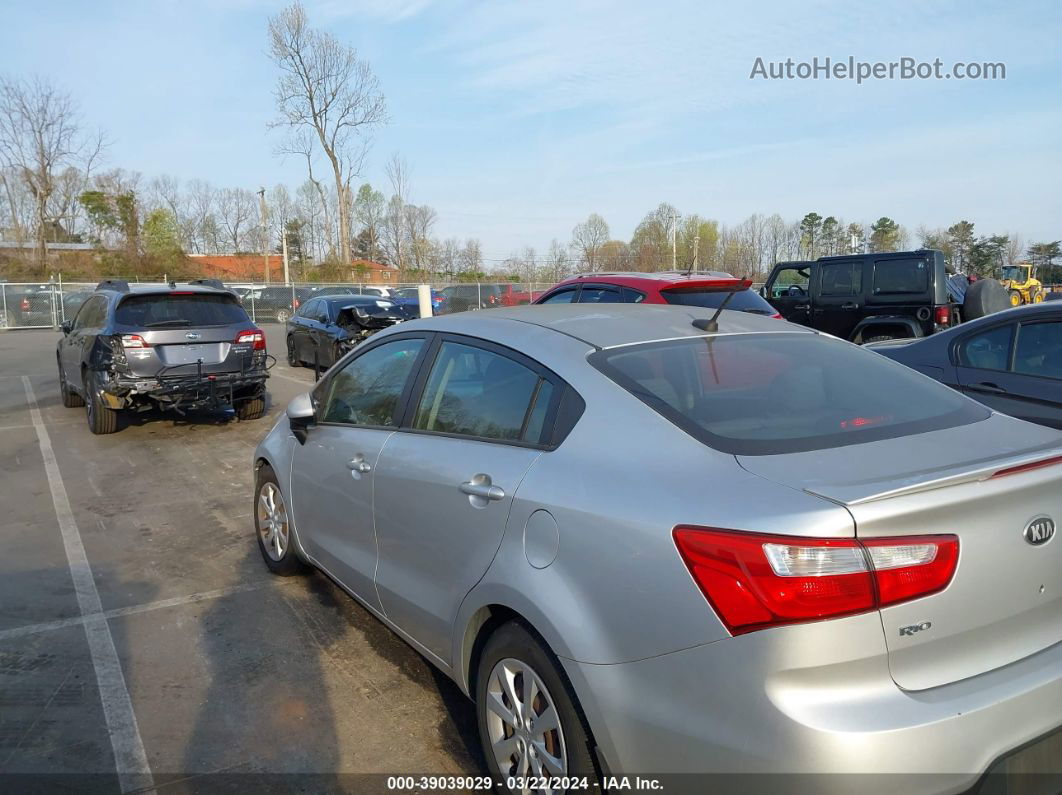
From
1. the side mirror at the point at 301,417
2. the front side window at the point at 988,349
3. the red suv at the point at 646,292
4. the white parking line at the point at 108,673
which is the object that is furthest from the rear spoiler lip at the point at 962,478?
the red suv at the point at 646,292

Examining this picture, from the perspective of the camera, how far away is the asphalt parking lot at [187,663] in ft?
10.5

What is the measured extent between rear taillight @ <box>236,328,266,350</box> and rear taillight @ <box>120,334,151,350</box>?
104 cm

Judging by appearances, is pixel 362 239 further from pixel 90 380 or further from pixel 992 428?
pixel 992 428

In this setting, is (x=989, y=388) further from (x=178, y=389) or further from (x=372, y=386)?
(x=178, y=389)

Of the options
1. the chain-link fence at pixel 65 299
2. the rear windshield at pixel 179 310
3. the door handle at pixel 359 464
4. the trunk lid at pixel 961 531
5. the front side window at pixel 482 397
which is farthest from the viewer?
the chain-link fence at pixel 65 299

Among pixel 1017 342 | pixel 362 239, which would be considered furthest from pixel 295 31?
pixel 1017 342

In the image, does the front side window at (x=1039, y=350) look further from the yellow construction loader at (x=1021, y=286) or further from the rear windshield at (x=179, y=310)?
the yellow construction loader at (x=1021, y=286)

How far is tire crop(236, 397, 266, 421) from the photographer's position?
423 inches

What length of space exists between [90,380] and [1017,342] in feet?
31.6

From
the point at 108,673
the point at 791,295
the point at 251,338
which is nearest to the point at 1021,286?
the point at 791,295

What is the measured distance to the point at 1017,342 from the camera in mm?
5664

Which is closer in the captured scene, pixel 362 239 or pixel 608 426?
pixel 608 426

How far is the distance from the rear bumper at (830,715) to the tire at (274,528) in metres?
3.12

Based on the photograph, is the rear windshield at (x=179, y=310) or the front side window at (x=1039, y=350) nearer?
the front side window at (x=1039, y=350)
